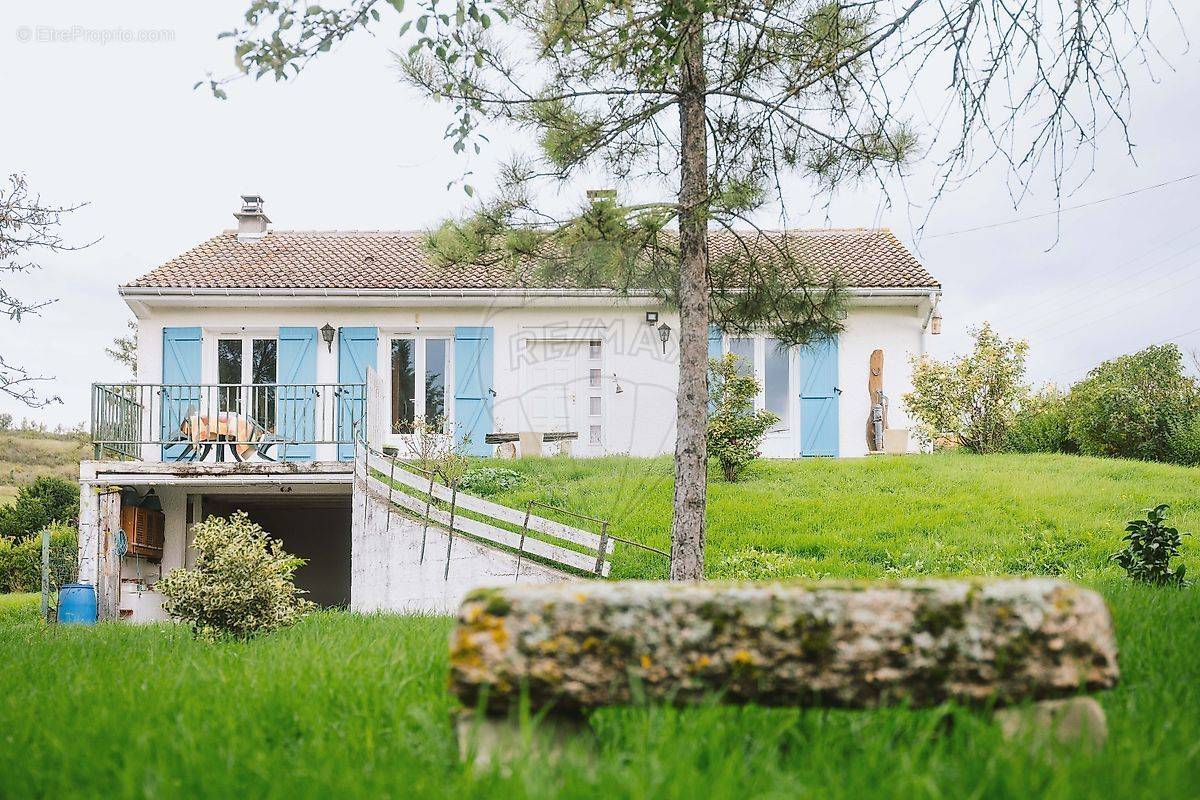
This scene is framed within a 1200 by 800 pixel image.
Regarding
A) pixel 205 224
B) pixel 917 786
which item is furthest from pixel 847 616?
pixel 205 224

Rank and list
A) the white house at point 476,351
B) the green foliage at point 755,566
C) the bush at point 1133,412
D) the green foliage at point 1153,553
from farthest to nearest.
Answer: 1. the bush at point 1133,412
2. the white house at point 476,351
3. the green foliage at point 755,566
4. the green foliage at point 1153,553

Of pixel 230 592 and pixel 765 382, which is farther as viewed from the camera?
pixel 765 382

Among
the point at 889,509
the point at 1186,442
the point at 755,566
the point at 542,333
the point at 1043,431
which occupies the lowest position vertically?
the point at 755,566

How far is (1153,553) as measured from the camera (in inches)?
252

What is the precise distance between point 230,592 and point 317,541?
12344mm

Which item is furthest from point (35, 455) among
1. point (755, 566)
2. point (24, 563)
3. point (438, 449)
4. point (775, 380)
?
point (755, 566)

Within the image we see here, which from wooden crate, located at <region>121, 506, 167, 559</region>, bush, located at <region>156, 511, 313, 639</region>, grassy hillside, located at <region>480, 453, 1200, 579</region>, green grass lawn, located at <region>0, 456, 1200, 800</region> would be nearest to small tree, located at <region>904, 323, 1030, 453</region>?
grassy hillside, located at <region>480, 453, 1200, 579</region>

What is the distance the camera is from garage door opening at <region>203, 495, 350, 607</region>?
1722 centimetres

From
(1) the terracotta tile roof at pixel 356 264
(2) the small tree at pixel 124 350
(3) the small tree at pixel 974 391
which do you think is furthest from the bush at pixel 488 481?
(2) the small tree at pixel 124 350

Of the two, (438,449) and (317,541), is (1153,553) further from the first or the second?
(317,541)

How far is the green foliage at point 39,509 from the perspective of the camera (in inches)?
771

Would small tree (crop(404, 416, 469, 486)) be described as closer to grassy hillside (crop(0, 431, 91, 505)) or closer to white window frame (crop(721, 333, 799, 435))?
white window frame (crop(721, 333, 799, 435))

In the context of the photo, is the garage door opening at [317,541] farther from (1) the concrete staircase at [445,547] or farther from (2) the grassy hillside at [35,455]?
(2) the grassy hillside at [35,455]

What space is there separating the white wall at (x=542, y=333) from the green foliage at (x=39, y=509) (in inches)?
259
